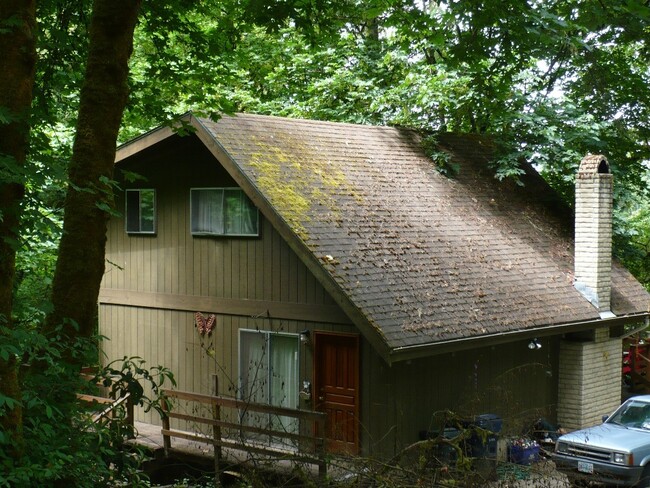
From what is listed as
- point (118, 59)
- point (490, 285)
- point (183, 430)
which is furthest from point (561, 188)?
point (118, 59)

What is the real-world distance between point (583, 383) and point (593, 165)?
4.43 metres

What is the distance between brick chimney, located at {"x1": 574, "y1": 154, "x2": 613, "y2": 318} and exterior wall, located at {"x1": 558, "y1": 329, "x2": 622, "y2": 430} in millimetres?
870

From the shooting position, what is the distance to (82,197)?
8.62 m

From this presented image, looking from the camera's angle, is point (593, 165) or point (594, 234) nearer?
point (594, 234)

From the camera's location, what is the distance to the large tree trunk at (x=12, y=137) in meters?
6.69

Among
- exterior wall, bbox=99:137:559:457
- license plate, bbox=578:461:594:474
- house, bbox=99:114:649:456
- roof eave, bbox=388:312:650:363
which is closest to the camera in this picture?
license plate, bbox=578:461:594:474

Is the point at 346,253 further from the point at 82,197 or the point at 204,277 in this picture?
the point at 82,197

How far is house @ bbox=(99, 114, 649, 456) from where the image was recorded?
50.7 feet

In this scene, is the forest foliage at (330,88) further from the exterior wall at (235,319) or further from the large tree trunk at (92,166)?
the exterior wall at (235,319)

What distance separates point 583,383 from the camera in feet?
61.9

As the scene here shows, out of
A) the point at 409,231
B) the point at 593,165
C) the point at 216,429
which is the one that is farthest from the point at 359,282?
the point at 593,165

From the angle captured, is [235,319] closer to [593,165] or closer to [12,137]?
[593,165]

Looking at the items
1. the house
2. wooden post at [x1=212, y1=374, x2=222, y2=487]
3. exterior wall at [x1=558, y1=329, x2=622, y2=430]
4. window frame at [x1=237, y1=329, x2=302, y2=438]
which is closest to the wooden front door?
the house

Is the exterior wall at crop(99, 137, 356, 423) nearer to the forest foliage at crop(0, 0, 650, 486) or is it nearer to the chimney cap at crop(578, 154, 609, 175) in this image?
the forest foliage at crop(0, 0, 650, 486)
